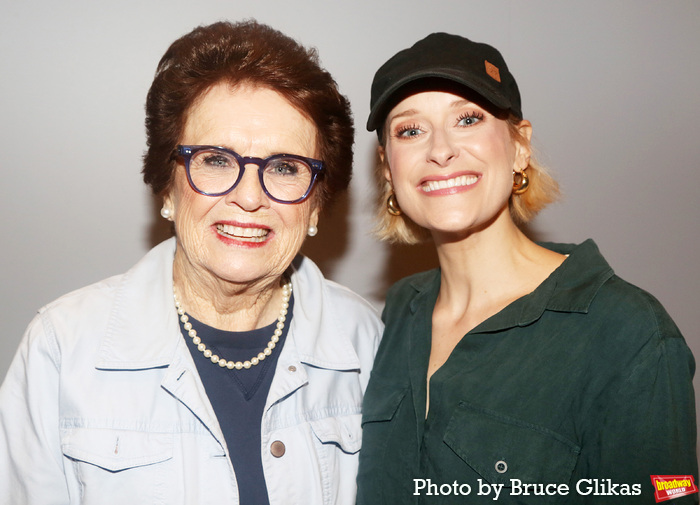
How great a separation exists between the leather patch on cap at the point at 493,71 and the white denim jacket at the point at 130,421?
106cm

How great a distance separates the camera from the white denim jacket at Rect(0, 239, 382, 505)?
1726mm

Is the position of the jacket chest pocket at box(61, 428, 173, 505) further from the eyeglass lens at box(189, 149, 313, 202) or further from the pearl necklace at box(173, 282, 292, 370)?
the eyeglass lens at box(189, 149, 313, 202)

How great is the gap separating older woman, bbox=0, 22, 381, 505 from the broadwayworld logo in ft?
2.88

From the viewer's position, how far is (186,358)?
6.06 ft

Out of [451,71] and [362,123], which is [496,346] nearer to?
[451,71]

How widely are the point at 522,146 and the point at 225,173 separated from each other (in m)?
0.90

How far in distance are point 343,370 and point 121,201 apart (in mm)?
1188

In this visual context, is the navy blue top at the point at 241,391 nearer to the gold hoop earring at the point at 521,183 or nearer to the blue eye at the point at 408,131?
the blue eye at the point at 408,131

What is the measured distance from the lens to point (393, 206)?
2.22 metres

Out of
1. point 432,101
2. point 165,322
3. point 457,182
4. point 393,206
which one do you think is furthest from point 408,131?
point 165,322

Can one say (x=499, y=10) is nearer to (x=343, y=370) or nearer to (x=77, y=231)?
(x=343, y=370)

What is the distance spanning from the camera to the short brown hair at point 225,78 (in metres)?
1.85

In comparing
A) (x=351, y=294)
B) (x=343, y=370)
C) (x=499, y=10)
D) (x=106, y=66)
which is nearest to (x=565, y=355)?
(x=343, y=370)

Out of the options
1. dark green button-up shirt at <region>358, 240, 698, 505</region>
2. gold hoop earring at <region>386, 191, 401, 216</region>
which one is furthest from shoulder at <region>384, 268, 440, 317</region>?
dark green button-up shirt at <region>358, 240, 698, 505</region>
